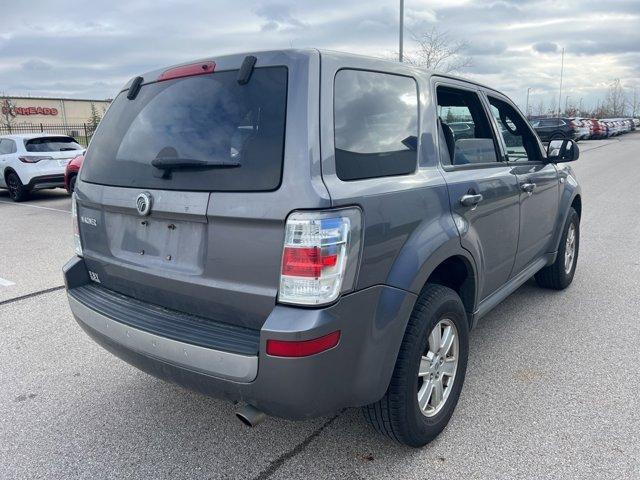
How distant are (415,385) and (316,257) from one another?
35.1 inches

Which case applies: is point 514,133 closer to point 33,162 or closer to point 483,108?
point 483,108

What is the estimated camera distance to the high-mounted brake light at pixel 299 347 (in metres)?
2.03

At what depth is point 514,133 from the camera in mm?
4105

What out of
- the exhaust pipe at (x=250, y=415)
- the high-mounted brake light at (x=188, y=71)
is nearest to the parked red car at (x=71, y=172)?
the high-mounted brake light at (x=188, y=71)

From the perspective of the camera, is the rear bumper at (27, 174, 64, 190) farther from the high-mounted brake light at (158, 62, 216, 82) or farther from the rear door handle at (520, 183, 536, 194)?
the rear door handle at (520, 183, 536, 194)

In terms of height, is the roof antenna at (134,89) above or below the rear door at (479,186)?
above

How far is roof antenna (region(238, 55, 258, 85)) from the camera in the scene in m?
2.30

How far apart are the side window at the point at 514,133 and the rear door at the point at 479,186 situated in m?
0.26

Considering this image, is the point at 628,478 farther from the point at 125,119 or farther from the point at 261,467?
the point at 125,119

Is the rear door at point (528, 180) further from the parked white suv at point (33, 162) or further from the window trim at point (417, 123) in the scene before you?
A: the parked white suv at point (33, 162)

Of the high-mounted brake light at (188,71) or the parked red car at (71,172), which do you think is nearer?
the high-mounted brake light at (188,71)

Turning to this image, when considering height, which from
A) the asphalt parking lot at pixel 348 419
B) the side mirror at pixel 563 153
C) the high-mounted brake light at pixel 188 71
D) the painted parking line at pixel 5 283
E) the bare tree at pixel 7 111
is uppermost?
the bare tree at pixel 7 111

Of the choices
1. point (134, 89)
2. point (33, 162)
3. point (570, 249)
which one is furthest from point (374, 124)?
point (33, 162)

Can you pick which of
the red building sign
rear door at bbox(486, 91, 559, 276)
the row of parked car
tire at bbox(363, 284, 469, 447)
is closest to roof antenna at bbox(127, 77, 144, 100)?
tire at bbox(363, 284, 469, 447)
